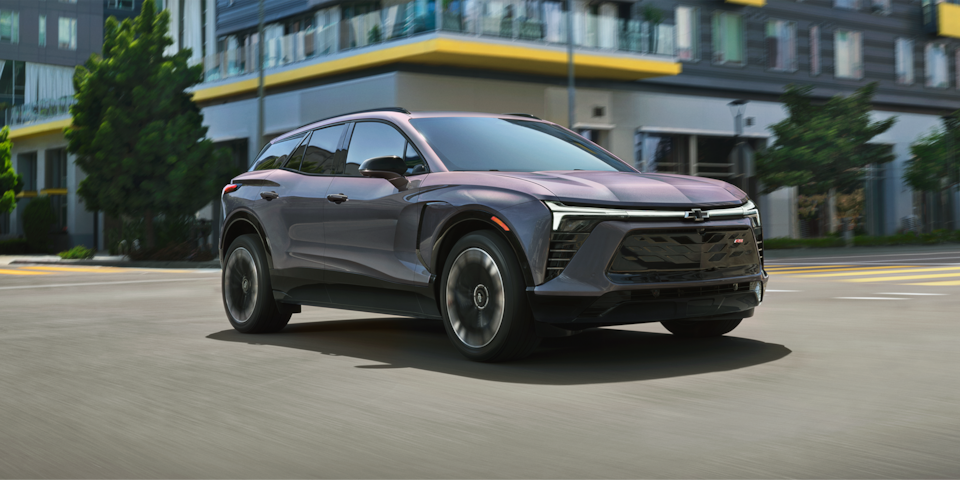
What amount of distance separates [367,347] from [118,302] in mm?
6550

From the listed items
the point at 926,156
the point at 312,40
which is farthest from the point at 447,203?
the point at 926,156

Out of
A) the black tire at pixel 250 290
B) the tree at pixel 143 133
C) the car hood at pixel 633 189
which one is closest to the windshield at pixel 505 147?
the car hood at pixel 633 189

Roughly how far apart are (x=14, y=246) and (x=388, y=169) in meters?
39.9

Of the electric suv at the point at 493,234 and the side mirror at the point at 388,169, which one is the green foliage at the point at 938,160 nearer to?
the electric suv at the point at 493,234

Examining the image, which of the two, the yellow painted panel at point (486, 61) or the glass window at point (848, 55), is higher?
the glass window at point (848, 55)

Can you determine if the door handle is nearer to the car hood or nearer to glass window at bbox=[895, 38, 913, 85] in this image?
the car hood

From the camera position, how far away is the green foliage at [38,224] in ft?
141

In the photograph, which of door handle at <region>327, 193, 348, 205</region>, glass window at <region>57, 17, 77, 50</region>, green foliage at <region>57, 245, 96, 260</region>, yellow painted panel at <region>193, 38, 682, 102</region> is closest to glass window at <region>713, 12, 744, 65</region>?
yellow painted panel at <region>193, 38, 682, 102</region>

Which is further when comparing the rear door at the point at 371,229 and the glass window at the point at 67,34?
the glass window at the point at 67,34

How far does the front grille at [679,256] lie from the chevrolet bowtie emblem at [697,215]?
68 millimetres

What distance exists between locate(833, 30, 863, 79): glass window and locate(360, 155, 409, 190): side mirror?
34.4 m

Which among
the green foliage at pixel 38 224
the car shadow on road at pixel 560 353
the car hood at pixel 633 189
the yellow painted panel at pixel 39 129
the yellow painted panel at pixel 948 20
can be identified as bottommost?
the car shadow on road at pixel 560 353

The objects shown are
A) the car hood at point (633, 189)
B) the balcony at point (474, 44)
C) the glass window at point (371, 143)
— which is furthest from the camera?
the balcony at point (474, 44)

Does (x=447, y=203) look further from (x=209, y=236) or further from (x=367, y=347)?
(x=209, y=236)
